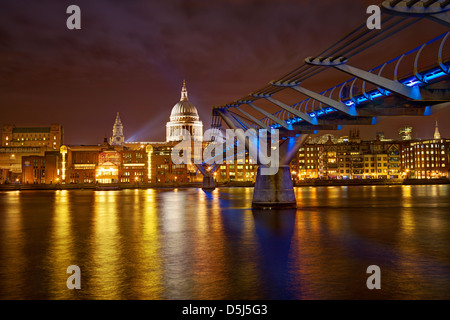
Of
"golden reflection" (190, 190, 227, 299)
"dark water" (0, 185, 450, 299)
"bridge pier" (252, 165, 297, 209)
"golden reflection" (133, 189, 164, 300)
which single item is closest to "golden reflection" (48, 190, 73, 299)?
"dark water" (0, 185, 450, 299)

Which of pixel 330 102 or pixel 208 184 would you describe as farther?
pixel 208 184

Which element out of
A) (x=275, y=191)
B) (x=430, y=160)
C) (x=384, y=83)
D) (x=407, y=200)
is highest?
(x=384, y=83)

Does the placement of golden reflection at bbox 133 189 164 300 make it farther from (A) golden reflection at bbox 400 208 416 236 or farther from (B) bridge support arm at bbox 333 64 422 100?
(A) golden reflection at bbox 400 208 416 236

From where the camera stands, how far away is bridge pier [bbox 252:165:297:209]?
1738 inches

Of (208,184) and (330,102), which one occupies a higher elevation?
(330,102)

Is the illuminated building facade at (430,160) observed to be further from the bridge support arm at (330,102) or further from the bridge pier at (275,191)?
the bridge support arm at (330,102)

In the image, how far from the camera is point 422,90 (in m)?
25.0

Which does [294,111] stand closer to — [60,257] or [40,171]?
[60,257]

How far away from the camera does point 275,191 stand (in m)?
45.6

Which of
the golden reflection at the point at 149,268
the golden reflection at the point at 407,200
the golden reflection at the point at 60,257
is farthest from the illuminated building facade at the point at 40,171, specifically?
the golden reflection at the point at 149,268

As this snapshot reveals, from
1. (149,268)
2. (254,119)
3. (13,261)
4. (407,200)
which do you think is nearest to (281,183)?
(254,119)
